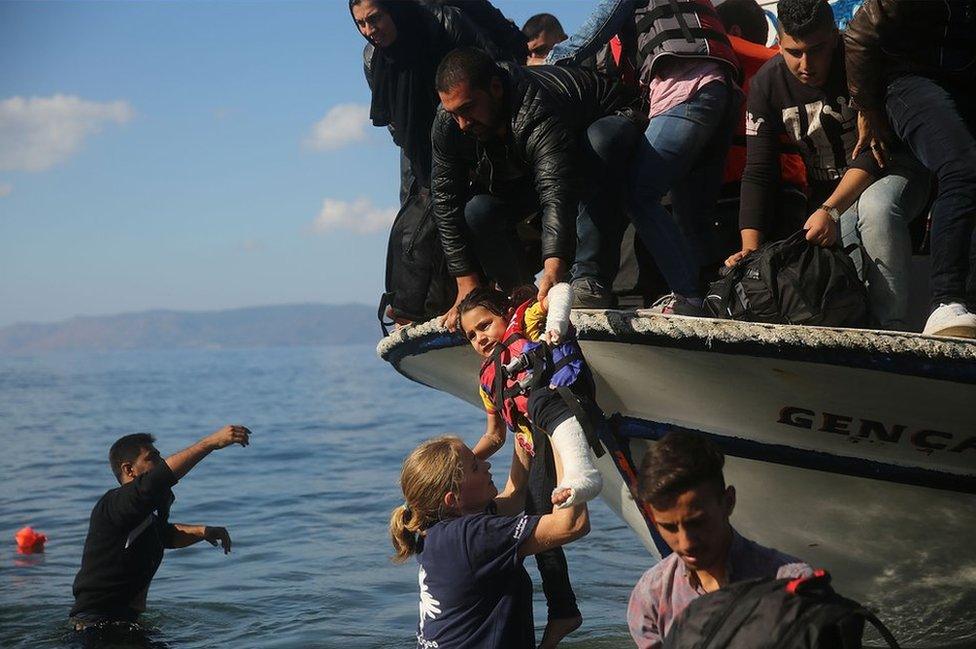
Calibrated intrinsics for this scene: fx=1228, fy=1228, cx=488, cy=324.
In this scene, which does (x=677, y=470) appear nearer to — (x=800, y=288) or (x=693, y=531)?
(x=693, y=531)

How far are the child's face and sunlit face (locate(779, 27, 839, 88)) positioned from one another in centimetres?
160

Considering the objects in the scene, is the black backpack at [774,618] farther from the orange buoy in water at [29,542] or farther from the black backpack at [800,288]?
the orange buoy in water at [29,542]

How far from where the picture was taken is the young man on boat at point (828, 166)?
4.93m

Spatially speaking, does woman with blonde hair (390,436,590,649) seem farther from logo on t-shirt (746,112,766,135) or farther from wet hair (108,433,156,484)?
wet hair (108,433,156,484)

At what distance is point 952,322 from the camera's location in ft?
14.7

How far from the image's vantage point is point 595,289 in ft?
17.7

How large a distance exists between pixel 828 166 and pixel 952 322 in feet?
4.17

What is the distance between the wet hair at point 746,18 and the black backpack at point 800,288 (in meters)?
2.58

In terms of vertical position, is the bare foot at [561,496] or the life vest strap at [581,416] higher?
the life vest strap at [581,416]

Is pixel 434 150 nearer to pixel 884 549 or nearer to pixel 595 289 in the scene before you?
pixel 595 289

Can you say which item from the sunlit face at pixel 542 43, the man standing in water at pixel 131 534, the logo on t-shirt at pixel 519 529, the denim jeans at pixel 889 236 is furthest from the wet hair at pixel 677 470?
the sunlit face at pixel 542 43

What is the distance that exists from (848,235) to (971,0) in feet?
3.40

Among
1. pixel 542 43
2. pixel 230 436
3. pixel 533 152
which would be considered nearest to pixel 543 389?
pixel 533 152

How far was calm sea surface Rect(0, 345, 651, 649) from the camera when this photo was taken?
8.45 metres
